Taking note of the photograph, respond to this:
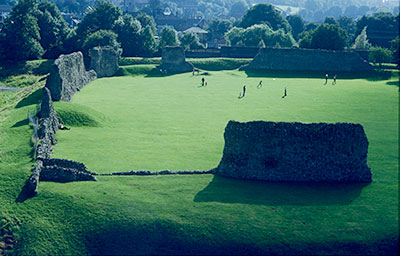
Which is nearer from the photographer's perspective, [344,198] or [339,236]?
[339,236]

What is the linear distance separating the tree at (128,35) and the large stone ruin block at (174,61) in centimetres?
1419

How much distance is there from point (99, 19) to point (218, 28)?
8806 cm

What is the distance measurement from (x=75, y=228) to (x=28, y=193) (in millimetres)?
4367

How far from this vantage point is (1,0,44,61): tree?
8000cm

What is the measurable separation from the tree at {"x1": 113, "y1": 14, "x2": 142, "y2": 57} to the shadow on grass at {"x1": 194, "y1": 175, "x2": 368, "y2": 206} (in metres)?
71.1

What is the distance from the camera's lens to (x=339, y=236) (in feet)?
69.6

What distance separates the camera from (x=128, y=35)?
91.6 meters

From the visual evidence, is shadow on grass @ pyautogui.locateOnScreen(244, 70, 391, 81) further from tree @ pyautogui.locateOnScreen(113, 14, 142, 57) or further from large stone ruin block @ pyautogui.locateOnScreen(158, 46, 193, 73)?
tree @ pyautogui.locateOnScreen(113, 14, 142, 57)

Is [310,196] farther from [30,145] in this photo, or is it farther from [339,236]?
[30,145]

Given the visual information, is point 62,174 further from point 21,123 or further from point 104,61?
point 104,61

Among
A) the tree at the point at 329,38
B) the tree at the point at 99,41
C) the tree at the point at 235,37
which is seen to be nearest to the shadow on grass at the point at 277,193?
the tree at the point at 99,41

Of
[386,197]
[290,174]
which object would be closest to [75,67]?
[290,174]

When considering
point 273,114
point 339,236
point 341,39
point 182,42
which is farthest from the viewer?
point 182,42

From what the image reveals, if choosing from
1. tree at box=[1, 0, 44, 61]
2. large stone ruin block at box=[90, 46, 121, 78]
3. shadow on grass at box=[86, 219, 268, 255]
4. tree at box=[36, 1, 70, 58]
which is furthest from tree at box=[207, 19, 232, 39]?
shadow on grass at box=[86, 219, 268, 255]
